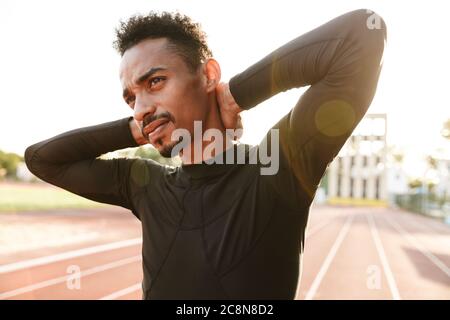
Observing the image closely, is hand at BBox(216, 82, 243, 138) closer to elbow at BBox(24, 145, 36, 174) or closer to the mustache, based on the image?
the mustache

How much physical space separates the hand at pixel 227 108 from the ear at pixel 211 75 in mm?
22

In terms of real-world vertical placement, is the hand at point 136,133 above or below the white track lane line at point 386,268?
above

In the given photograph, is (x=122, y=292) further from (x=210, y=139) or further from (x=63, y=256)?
(x=210, y=139)

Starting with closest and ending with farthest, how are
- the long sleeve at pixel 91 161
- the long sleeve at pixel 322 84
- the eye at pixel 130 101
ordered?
1. the long sleeve at pixel 322 84
2. the eye at pixel 130 101
3. the long sleeve at pixel 91 161

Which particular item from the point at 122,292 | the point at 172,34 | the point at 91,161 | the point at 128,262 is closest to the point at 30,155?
the point at 91,161

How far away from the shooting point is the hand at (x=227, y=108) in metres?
1.21

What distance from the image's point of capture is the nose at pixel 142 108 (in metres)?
1.24

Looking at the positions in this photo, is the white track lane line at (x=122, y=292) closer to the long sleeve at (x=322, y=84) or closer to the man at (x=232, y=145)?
the man at (x=232, y=145)

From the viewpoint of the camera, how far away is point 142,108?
125 cm

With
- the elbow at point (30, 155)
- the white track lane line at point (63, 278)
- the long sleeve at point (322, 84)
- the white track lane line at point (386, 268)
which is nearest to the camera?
the long sleeve at point (322, 84)

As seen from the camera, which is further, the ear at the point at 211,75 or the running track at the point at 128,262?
the running track at the point at 128,262

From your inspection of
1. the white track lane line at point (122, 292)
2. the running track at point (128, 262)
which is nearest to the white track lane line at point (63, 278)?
the running track at point (128, 262)

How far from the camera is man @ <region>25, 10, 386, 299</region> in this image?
3.42 feet

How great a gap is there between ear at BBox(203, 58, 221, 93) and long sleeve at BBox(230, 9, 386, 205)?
20cm
